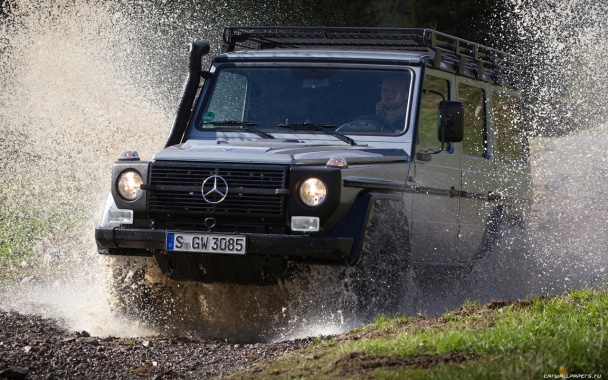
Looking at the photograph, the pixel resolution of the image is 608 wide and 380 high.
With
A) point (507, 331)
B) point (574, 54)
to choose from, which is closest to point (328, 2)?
point (574, 54)

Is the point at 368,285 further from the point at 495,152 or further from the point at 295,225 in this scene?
the point at 495,152

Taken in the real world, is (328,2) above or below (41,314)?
above

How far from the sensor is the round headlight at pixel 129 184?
309 inches

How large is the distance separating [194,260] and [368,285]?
4.03 ft

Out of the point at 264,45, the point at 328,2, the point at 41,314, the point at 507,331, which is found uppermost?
the point at 328,2

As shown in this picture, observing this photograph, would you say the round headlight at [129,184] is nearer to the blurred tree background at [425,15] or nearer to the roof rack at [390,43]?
the roof rack at [390,43]

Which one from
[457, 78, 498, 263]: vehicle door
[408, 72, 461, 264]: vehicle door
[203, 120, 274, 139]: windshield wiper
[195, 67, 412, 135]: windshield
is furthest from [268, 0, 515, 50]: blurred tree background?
[203, 120, 274, 139]: windshield wiper

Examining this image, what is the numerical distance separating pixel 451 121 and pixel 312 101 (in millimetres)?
1129

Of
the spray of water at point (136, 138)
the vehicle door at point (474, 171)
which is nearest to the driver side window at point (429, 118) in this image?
the vehicle door at point (474, 171)

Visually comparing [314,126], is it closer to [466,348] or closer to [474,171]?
[474,171]

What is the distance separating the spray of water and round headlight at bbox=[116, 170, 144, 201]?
0.71 metres

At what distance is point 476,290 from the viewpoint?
10000 millimetres

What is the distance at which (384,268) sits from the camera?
7727 millimetres

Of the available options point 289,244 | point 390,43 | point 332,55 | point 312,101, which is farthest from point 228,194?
point 390,43
